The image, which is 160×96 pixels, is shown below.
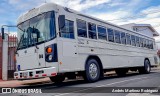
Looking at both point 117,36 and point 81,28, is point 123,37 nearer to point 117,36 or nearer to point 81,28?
point 117,36

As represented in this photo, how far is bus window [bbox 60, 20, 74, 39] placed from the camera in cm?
812

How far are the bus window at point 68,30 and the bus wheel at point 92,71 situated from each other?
5.10ft

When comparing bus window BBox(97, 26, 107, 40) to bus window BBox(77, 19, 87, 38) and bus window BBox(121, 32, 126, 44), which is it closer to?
bus window BBox(77, 19, 87, 38)

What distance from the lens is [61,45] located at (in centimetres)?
780

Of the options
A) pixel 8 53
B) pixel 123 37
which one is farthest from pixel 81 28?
pixel 8 53

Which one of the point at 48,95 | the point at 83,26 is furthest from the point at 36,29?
the point at 48,95

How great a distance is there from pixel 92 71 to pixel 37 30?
3048mm

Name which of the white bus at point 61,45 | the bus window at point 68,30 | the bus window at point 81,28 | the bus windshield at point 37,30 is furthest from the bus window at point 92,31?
the bus windshield at point 37,30

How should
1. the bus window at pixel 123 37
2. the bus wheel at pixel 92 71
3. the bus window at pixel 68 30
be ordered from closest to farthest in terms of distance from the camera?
the bus window at pixel 68 30 < the bus wheel at pixel 92 71 < the bus window at pixel 123 37

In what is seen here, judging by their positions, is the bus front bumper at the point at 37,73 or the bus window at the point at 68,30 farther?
the bus window at the point at 68,30

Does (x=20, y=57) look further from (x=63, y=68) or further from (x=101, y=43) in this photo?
(x=101, y=43)

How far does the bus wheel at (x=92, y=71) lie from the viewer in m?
8.95

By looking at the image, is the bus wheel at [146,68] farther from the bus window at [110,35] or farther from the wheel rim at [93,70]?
the wheel rim at [93,70]

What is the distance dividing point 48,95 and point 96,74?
12.8 ft
